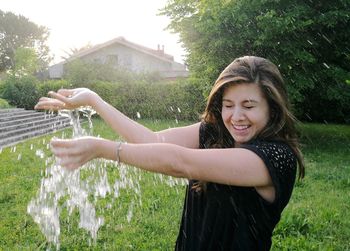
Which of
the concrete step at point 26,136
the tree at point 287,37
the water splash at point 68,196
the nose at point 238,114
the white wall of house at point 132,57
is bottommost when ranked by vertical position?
the water splash at point 68,196

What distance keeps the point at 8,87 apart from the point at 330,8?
1971cm

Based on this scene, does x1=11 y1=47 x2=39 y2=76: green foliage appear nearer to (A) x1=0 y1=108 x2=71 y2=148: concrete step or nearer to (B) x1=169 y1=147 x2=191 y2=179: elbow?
(A) x1=0 y1=108 x2=71 y2=148: concrete step

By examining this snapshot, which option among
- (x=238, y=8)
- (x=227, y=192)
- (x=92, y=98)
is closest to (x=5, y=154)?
(x=238, y=8)

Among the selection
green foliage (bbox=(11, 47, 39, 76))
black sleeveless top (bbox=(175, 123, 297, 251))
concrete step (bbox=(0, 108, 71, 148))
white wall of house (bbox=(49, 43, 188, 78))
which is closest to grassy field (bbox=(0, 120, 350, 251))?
black sleeveless top (bbox=(175, 123, 297, 251))

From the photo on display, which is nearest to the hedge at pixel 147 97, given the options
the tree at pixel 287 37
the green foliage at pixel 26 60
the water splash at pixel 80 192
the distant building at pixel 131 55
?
the tree at pixel 287 37

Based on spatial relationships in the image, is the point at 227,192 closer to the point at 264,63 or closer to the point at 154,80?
the point at 264,63

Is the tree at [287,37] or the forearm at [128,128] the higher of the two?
the tree at [287,37]

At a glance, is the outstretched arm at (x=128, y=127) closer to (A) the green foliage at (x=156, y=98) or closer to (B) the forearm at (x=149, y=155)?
(B) the forearm at (x=149, y=155)

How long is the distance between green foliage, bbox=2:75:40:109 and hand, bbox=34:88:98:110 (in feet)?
75.2

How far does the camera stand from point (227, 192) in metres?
2.05

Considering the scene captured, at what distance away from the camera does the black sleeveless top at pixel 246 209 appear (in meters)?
1.93

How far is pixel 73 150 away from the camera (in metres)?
1.75

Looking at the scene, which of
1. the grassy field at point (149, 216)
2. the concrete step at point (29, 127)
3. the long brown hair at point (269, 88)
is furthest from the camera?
the concrete step at point (29, 127)

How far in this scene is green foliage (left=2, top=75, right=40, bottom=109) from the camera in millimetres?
24844
